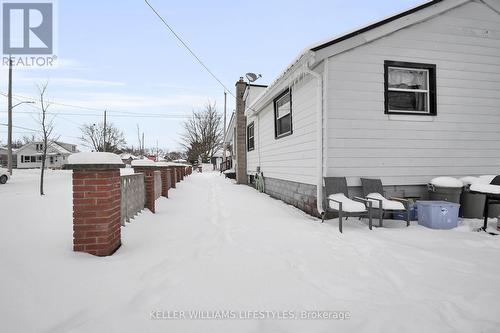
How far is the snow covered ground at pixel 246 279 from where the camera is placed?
2.06 metres

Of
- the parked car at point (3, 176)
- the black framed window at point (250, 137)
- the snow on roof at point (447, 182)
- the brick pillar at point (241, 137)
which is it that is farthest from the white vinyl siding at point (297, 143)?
the parked car at point (3, 176)

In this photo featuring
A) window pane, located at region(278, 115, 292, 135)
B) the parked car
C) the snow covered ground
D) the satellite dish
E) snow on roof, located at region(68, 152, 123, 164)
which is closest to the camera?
the snow covered ground

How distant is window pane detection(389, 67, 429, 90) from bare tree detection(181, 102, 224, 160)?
41.9m

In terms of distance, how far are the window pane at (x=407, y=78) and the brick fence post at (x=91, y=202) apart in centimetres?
605

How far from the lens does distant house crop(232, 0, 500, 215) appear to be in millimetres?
5652

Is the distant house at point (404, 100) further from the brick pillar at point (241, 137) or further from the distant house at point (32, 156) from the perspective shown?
the distant house at point (32, 156)

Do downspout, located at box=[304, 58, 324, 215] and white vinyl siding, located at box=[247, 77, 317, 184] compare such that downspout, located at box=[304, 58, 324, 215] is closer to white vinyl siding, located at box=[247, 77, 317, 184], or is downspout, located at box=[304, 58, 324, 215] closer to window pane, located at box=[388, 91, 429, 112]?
white vinyl siding, located at box=[247, 77, 317, 184]

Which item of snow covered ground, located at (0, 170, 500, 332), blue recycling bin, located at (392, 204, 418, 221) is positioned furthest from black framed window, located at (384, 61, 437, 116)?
snow covered ground, located at (0, 170, 500, 332)

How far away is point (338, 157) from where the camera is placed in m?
5.65

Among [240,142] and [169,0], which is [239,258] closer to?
[169,0]

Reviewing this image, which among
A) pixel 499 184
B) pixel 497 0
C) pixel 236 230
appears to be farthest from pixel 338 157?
pixel 497 0

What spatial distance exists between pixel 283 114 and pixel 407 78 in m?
3.45

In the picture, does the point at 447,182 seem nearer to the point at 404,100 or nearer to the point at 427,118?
the point at 427,118

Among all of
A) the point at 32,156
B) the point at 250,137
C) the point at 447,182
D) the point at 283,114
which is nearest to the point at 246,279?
the point at 447,182
